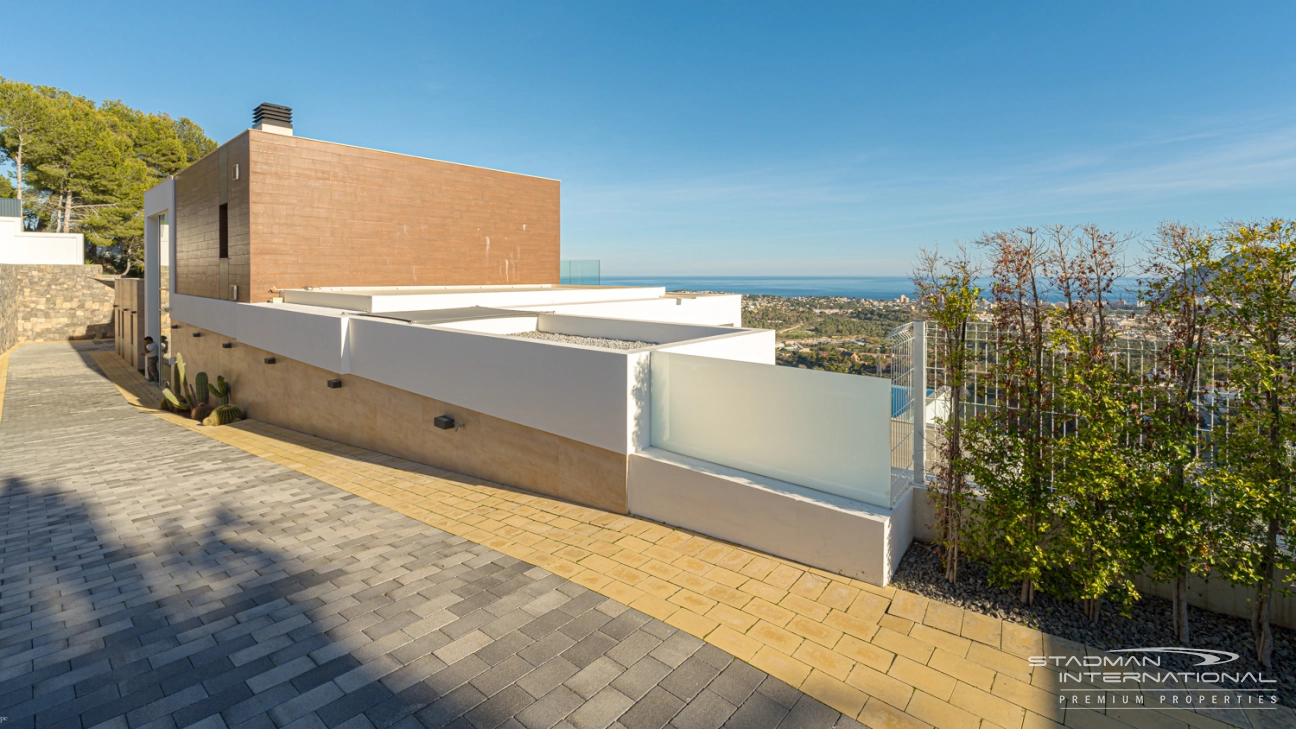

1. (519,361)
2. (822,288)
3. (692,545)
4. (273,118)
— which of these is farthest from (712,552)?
(822,288)

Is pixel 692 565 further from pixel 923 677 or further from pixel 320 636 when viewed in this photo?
pixel 320 636

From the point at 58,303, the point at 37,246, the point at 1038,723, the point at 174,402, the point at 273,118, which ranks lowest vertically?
the point at 1038,723

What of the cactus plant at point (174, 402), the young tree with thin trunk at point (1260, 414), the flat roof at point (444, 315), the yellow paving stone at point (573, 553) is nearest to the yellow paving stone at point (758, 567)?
the yellow paving stone at point (573, 553)

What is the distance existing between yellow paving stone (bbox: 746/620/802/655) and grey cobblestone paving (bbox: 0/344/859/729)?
35 cm

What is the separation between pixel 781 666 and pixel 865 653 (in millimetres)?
604

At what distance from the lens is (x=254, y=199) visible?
1411 centimetres

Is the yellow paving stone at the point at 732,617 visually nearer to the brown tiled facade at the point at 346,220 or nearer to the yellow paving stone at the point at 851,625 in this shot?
the yellow paving stone at the point at 851,625

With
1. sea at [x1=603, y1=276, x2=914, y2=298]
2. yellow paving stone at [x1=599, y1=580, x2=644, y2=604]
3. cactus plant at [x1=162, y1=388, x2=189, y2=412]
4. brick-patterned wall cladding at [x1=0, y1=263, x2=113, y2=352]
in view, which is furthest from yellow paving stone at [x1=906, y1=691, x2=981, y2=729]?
brick-patterned wall cladding at [x1=0, y1=263, x2=113, y2=352]

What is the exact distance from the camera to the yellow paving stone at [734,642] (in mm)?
3781

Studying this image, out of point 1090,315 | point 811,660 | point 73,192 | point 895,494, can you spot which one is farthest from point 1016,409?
point 73,192

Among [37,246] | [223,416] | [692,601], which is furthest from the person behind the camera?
[37,246]

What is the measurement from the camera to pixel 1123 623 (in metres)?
4.13

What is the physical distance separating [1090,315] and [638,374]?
389 centimetres

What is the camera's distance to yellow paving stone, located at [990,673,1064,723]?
3232mm
